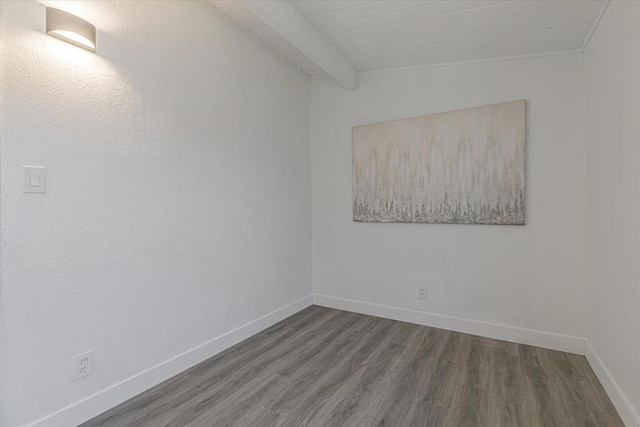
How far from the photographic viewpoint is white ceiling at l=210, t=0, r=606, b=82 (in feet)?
7.25

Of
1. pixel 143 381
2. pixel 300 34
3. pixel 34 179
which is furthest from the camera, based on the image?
pixel 300 34

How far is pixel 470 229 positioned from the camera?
2986 millimetres

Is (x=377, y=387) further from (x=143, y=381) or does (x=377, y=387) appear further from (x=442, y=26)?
(x=442, y=26)

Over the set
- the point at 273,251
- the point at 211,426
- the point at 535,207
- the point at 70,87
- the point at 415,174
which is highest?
the point at 70,87

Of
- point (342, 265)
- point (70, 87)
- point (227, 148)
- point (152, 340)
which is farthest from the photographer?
point (342, 265)

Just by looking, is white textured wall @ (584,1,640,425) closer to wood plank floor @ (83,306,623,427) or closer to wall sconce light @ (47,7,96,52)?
wood plank floor @ (83,306,623,427)

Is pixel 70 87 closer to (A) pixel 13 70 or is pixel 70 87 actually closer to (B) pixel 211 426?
(A) pixel 13 70

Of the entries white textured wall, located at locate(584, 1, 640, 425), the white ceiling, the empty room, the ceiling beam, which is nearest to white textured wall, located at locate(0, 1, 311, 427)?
the empty room

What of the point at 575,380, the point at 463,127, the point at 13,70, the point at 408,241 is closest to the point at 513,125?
the point at 463,127

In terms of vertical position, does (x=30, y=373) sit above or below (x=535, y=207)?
below

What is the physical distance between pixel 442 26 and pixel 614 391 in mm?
2612

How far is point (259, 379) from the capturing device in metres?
2.22

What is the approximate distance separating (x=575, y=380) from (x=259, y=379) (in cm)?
210

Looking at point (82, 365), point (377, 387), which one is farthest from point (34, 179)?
point (377, 387)
